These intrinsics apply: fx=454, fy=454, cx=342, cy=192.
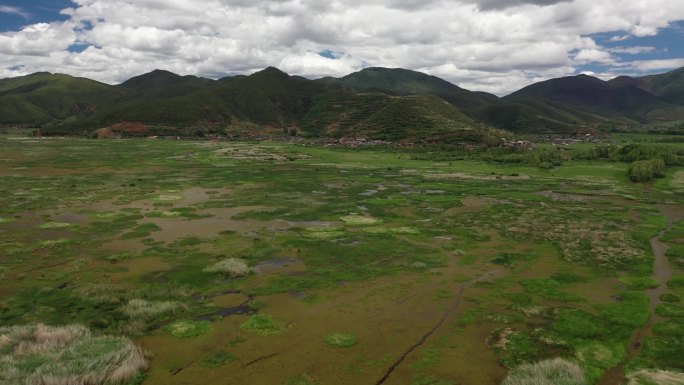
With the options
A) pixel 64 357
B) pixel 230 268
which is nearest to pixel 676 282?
pixel 230 268

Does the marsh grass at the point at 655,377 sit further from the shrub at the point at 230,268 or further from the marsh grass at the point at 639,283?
the shrub at the point at 230,268

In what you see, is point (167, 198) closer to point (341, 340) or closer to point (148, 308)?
point (148, 308)

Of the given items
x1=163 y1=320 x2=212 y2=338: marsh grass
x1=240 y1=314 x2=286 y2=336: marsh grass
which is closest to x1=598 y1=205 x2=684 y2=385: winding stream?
x1=240 y1=314 x2=286 y2=336: marsh grass

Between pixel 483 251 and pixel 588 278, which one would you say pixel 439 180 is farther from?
pixel 588 278

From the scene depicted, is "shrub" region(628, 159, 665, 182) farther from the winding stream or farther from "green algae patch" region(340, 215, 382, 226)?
"green algae patch" region(340, 215, 382, 226)

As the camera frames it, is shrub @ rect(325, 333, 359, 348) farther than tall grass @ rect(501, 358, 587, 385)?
Yes
